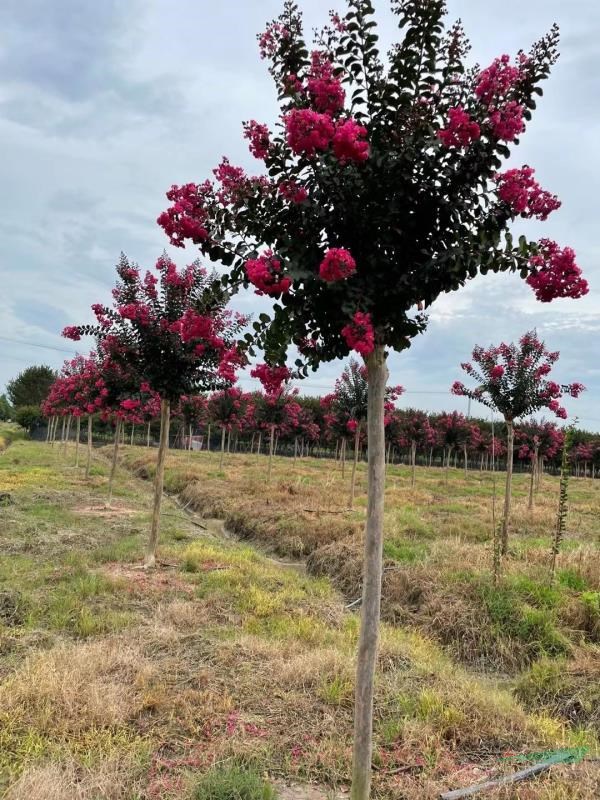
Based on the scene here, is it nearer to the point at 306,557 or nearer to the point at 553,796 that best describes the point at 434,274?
the point at 553,796

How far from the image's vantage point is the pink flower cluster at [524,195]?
272cm

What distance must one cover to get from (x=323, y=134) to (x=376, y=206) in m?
0.48

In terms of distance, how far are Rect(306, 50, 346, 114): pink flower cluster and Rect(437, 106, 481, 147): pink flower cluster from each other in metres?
0.55

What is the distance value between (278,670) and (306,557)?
21.5ft

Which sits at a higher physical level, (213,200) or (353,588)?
(213,200)

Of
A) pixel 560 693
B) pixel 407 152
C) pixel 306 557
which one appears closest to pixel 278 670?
pixel 560 693

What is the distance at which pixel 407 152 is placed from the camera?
270 cm

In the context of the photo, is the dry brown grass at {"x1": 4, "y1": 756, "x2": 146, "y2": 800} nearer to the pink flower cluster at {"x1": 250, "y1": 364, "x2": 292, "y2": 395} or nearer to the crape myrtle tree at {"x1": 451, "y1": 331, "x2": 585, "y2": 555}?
the pink flower cluster at {"x1": 250, "y1": 364, "x2": 292, "y2": 395}

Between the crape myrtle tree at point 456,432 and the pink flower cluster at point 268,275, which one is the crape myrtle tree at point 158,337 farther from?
the crape myrtle tree at point 456,432

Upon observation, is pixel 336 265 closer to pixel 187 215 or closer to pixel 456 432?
pixel 187 215

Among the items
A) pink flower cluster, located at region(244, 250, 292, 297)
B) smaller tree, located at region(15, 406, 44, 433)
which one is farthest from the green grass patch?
smaller tree, located at region(15, 406, 44, 433)

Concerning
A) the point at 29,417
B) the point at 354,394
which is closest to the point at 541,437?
the point at 354,394

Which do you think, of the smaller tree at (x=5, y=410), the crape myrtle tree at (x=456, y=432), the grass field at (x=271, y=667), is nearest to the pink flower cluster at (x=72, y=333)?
the grass field at (x=271, y=667)

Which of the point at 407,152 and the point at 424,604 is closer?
the point at 407,152
